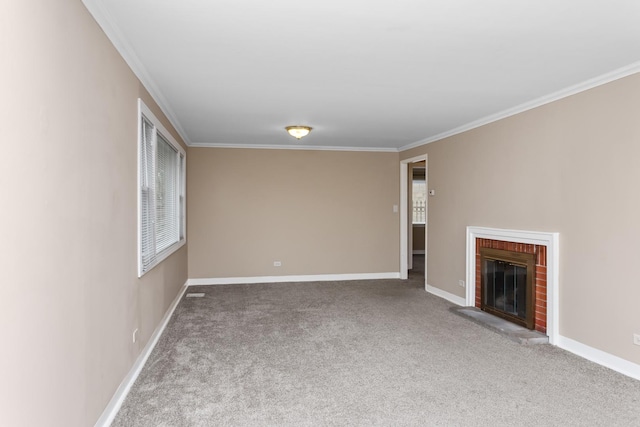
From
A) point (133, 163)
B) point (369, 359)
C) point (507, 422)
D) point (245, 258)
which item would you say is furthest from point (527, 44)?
point (245, 258)

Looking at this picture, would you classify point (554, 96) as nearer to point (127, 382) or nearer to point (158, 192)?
point (158, 192)

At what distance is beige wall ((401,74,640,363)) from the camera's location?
130 inches

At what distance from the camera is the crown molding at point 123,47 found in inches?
90.0

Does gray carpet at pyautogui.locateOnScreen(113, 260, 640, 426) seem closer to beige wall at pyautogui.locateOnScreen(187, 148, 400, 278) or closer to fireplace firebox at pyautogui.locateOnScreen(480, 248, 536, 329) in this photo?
fireplace firebox at pyautogui.locateOnScreen(480, 248, 536, 329)

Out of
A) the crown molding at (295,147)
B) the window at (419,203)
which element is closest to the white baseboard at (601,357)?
the crown molding at (295,147)

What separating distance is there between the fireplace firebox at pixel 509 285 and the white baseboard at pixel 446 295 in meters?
0.46

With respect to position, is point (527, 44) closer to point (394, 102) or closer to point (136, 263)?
point (394, 102)

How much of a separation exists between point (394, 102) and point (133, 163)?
260 cm

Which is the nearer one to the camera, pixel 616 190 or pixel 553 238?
pixel 616 190

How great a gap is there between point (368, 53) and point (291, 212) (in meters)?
4.61

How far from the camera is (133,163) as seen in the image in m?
3.20

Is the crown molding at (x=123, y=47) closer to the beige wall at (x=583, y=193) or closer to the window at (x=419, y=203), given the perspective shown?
the beige wall at (x=583, y=193)

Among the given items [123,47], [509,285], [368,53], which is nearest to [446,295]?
[509,285]

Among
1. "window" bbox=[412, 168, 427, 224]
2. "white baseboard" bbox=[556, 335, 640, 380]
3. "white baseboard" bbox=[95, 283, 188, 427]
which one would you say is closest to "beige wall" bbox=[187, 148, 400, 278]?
"white baseboard" bbox=[95, 283, 188, 427]
